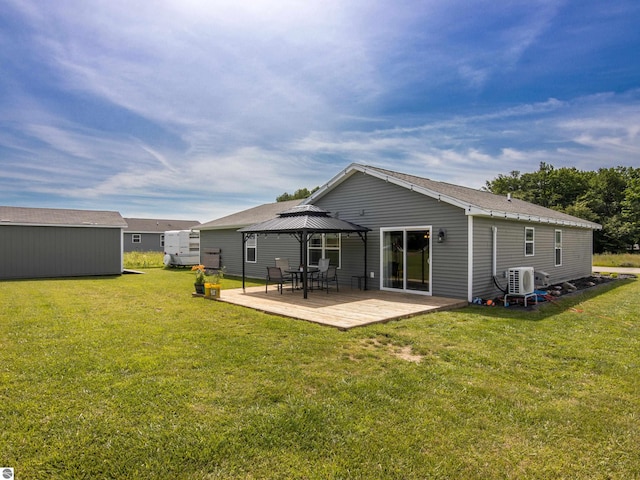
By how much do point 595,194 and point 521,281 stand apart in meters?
38.9

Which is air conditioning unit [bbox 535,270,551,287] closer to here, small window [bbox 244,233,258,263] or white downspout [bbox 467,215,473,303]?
white downspout [bbox 467,215,473,303]

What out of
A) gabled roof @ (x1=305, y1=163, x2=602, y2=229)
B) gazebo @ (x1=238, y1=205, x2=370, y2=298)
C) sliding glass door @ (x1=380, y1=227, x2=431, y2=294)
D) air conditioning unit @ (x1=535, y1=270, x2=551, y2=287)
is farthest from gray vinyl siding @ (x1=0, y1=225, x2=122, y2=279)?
air conditioning unit @ (x1=535, y1=270, x2=551, y2=287)

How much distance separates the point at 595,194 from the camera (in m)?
39.1

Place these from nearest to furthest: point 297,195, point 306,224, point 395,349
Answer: point 395,349 → point 306,224 → point 297,195

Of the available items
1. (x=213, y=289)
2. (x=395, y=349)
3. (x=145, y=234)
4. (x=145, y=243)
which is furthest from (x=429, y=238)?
(x=145, y=234)

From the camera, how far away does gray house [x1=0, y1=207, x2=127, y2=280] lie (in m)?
15.8

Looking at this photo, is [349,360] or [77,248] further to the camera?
[77,248]

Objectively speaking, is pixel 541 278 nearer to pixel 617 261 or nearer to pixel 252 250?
pixel 252 250

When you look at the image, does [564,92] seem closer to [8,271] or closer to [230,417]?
[230,417]

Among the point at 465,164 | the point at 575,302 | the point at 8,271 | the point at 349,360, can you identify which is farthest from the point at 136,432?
the point at 465,164

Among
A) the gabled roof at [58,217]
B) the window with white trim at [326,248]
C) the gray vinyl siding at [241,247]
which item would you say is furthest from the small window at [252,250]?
the gabled roof at [58,217]

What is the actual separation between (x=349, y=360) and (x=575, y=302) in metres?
7.74

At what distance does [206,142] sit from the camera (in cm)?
1501

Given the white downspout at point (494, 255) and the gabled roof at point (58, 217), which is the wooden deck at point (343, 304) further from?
the gabled roof at point (58, 217)
